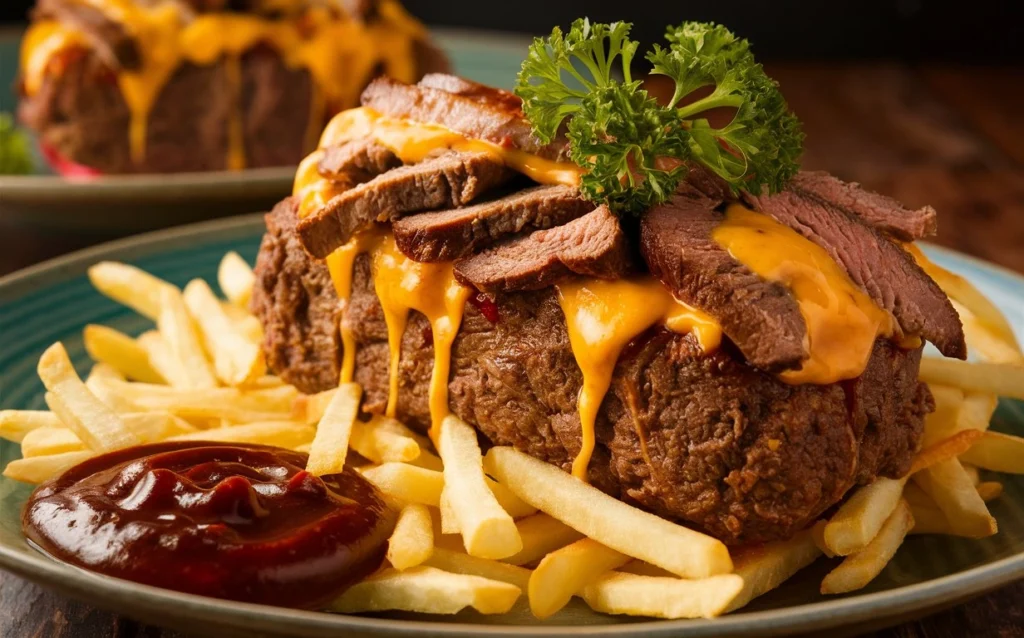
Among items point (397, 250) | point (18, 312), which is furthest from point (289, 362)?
point (18, 312)

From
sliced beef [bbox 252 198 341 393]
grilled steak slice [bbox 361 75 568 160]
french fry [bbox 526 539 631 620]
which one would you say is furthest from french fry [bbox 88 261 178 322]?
french fry [bbox 526 539 631 620]

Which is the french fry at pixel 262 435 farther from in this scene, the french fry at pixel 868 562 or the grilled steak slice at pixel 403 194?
the french fry at pixel 868 562

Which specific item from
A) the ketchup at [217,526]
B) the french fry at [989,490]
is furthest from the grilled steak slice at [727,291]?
the french fry at [989,490]

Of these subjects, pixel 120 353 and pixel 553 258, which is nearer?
pixel 553 258

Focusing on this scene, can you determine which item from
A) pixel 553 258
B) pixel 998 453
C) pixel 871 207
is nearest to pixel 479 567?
pixel 553 258

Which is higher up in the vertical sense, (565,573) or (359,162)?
(359,162)

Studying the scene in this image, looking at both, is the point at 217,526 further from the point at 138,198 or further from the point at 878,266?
the point at 138,198

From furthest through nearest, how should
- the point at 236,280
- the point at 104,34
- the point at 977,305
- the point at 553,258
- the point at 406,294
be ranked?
the point at 104,34 < the point at 236,280 < the point at 977,305 < the point at 406,294 < the point at 553,258

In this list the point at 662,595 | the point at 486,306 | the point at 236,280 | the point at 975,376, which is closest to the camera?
the point at 662,595
